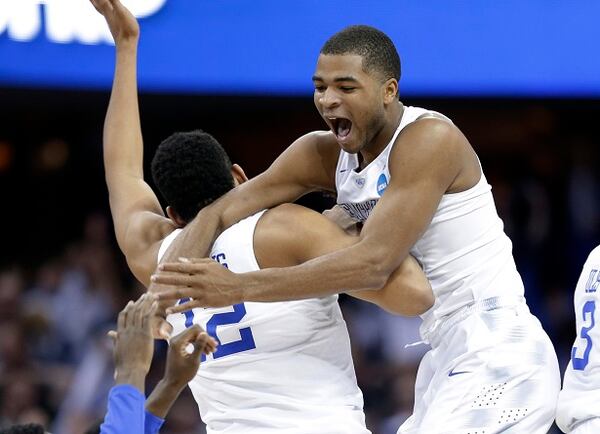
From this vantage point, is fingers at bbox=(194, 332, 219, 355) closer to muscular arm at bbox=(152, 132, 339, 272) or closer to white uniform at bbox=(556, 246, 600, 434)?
muscular arm at bbox=(152, 132, 339, 272)

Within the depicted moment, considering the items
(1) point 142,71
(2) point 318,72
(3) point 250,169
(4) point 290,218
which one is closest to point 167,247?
(4) point 290,218

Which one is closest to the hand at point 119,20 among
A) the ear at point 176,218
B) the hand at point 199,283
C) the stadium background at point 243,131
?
the ear at point 176,218

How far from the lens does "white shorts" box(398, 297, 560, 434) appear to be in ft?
12.9

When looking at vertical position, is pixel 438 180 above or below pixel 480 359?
above

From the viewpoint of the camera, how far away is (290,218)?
3.93 metres

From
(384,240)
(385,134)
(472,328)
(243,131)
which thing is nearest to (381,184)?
(385,134)

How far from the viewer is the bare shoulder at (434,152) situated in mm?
3926

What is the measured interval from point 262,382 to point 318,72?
1.03 meters

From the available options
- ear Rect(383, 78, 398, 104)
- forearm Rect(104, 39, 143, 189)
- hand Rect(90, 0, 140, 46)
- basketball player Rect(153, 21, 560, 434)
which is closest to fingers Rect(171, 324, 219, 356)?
basketball player Rect(153, 21, 560, 434)

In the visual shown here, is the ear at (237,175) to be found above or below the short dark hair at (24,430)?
above

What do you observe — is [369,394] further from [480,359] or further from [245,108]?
[480,359]

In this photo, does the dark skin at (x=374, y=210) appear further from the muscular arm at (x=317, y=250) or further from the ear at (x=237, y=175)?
the ear at (x=237, y=175)

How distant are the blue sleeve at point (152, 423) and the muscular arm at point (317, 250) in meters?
0.61

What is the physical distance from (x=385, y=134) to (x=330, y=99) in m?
Result: 0.25
